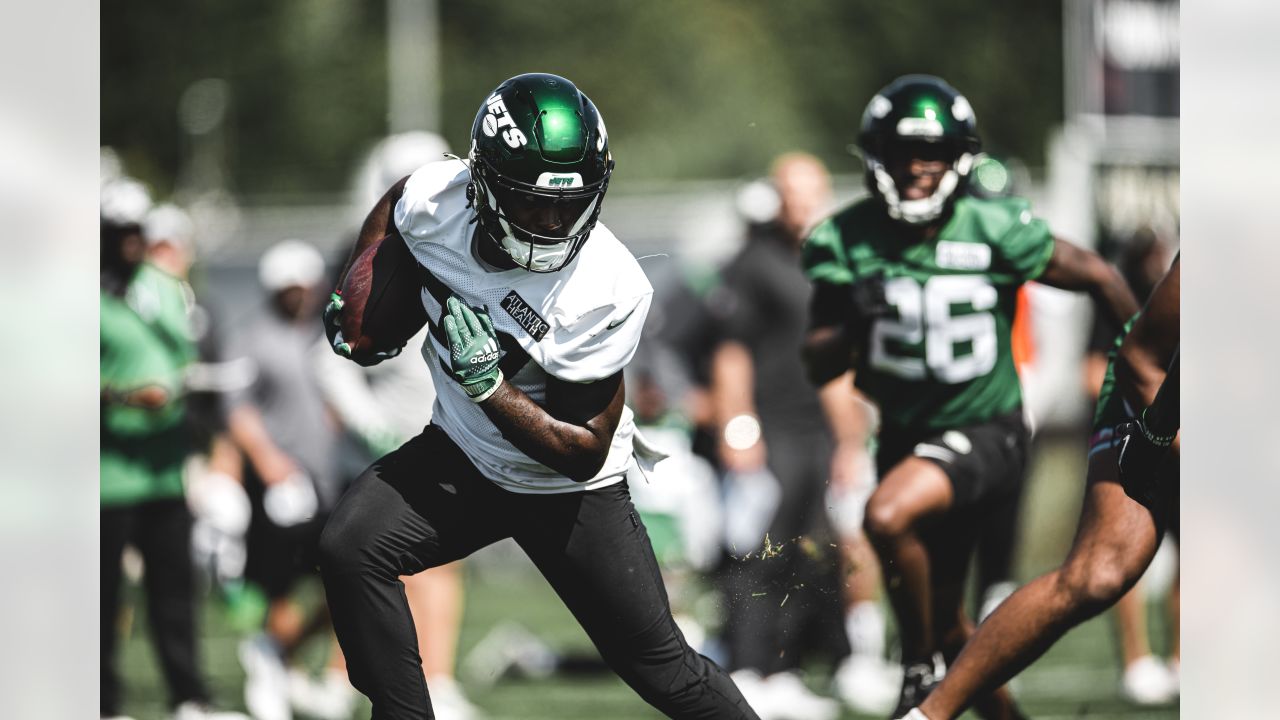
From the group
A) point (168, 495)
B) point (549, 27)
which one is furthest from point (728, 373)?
point (549, 27)

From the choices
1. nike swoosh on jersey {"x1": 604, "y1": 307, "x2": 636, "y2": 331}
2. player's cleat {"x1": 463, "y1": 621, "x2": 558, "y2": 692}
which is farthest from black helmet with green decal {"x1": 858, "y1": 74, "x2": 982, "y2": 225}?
player's cleat {"x1": 463, "y1": 621, "x2": 558, "y2": 692}

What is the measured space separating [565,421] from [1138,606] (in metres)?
3.92

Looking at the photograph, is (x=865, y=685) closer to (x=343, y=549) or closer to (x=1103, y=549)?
(x=1103, y=549)

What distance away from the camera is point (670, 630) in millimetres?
4008

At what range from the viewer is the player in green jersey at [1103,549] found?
405 cm

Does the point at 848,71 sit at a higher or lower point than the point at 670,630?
higher

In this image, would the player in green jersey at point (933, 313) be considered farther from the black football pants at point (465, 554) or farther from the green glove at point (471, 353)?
the green glove at point (471, 353)

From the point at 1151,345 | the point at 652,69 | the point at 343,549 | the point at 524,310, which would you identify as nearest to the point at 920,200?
the point at 1151,345

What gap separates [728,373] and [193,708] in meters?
2.70

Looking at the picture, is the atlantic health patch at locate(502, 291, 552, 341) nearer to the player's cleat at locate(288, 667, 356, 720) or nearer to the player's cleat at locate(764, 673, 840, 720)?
the player's cleat at locate(764, 673, 840, 720)

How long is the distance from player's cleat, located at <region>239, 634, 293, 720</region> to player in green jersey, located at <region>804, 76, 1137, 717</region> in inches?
115

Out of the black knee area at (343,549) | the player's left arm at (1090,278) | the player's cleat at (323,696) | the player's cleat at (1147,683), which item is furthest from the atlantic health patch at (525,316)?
the player's cleat at (323,696)

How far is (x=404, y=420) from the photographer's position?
6.88m
